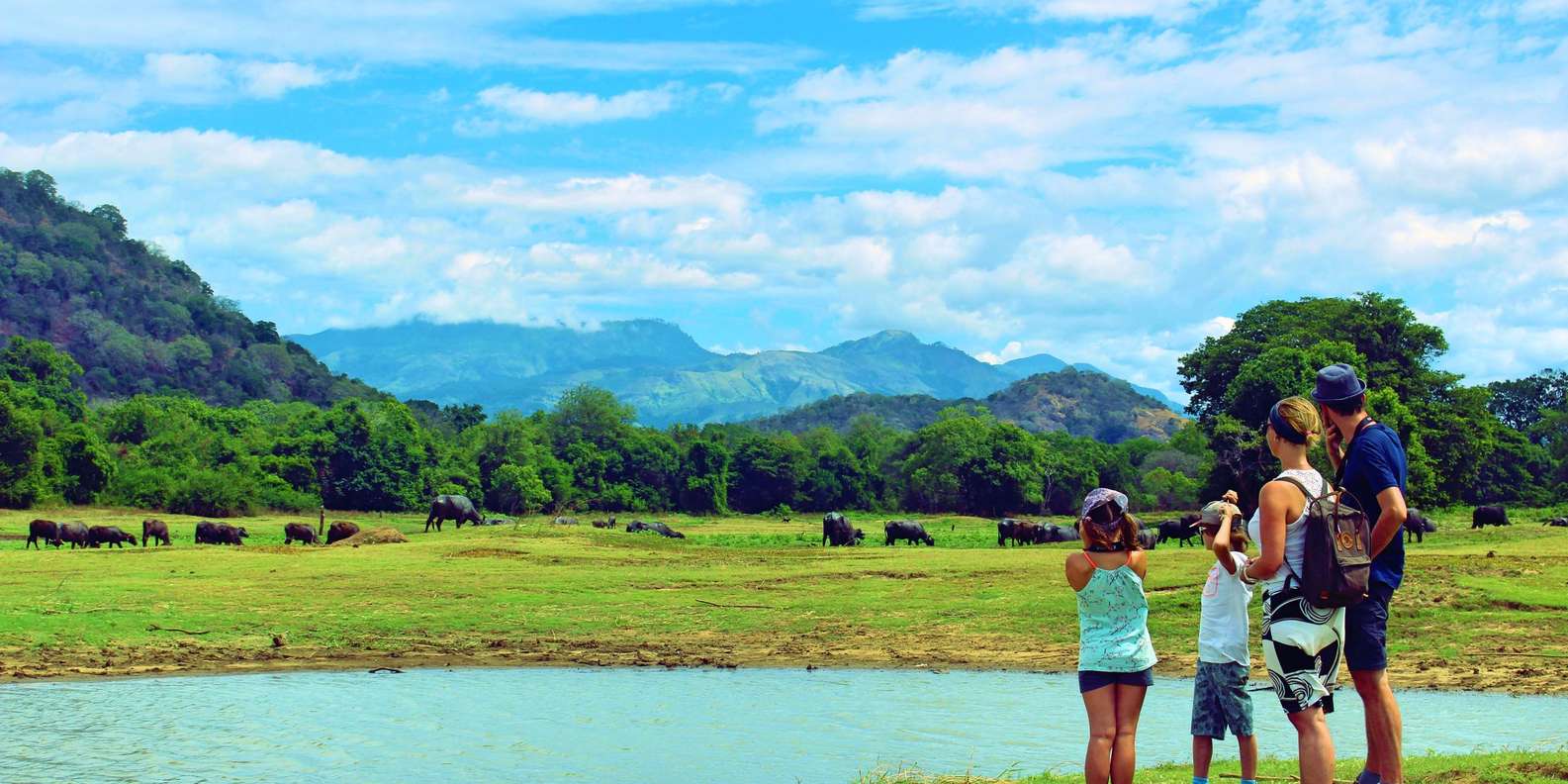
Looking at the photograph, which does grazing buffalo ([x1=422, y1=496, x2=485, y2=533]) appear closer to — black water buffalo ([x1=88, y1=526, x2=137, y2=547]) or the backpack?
black water buffalo ([x1=88, y1=526, x2=137, y2=547])

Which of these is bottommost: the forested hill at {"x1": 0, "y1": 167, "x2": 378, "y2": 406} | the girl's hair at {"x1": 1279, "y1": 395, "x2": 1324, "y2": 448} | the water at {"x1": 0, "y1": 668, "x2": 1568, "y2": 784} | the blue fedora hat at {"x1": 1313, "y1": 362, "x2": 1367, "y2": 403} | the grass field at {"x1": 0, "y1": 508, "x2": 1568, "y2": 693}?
the water at {"x1": 0, "y1": 668, "x2": 1568, "y2": 784}

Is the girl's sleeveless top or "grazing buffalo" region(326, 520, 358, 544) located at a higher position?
the girl's sleeveless top

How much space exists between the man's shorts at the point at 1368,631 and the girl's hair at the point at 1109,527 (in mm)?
1240

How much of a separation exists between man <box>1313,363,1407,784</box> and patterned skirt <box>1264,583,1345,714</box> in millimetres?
131

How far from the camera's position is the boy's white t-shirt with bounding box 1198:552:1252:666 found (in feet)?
27.5

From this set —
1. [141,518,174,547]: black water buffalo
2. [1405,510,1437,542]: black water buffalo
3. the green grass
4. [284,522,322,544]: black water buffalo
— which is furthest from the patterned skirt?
[141,518,174,547]: black water buffalo

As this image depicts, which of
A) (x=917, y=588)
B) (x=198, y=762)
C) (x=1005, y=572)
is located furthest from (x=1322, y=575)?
(x=1005, y=572)

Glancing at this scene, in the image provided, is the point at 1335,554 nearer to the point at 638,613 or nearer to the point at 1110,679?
the point at 1110,679

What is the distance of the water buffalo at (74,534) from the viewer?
4116 cm

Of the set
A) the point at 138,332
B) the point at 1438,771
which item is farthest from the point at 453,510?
the point at 138,332

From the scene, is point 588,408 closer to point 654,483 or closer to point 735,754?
point 654,483

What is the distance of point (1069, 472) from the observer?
9300 centimetres

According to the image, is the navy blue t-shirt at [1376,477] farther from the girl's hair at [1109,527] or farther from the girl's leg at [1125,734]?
the girl's leg at [1125,734]

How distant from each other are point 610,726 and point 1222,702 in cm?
845
